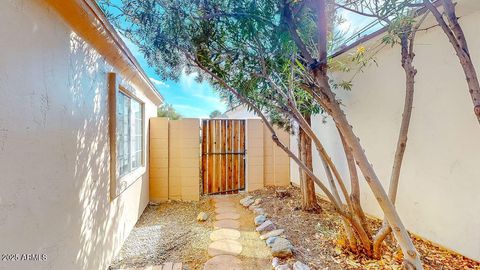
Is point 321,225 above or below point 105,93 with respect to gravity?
below

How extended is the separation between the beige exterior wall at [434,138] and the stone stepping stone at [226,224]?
2.60 m

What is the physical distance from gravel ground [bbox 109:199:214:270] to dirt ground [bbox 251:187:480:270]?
4.39 feet

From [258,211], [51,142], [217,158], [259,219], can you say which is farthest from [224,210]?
[51,142]

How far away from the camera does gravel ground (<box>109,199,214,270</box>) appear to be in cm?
342

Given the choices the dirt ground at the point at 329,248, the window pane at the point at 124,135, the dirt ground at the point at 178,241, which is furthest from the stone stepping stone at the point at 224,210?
the window pane at the point at 124,135

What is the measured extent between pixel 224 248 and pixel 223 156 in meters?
3.52

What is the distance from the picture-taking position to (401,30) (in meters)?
2.47

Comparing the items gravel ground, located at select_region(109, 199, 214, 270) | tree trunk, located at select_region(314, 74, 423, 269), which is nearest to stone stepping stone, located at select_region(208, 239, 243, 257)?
gravel ground, located at select_region(109, 199, 214, 270)

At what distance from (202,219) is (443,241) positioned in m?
3.90

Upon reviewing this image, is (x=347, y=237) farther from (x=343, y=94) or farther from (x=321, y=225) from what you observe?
(x=343, y=94)

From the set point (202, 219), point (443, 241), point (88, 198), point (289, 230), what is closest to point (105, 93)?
point (88, 198)

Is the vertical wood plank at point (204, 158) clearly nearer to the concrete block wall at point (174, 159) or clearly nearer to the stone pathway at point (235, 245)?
the concrete block wall at point (174, 159)

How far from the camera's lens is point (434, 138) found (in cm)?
352

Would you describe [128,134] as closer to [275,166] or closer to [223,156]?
[223,156]
